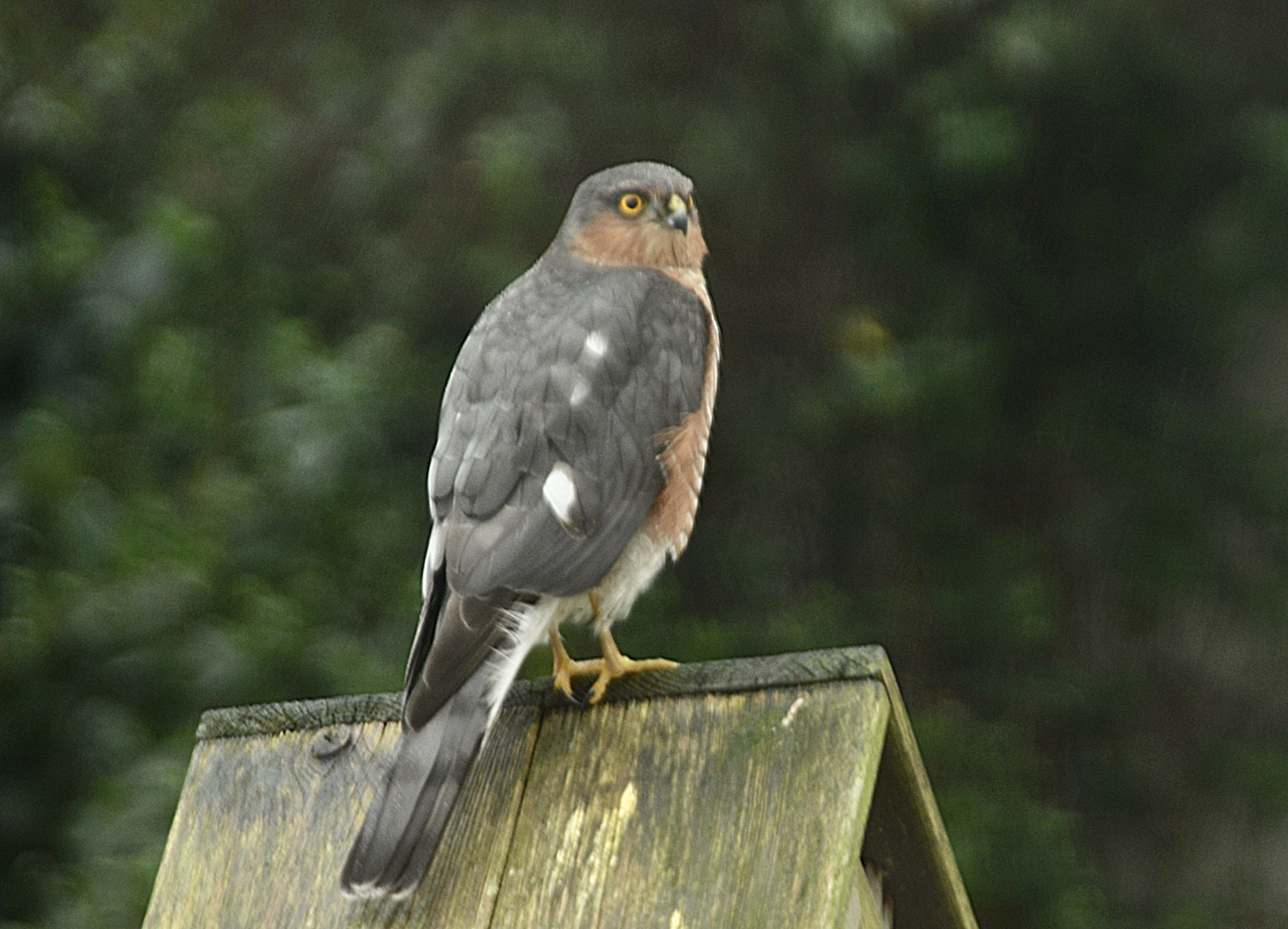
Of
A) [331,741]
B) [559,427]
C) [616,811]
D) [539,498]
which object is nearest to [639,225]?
[559,427]

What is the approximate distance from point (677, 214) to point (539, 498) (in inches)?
34.0

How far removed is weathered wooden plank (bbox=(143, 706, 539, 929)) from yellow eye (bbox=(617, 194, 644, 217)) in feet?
3.33

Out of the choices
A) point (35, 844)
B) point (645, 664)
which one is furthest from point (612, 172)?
point (35, 844)

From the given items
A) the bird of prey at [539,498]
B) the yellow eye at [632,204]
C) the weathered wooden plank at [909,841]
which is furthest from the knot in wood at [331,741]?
the yellow eye at [632,204]

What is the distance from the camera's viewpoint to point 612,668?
1.95 m

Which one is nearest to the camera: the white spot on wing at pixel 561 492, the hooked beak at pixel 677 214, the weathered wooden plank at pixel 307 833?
the weathered wooden plank at pixel 307 833

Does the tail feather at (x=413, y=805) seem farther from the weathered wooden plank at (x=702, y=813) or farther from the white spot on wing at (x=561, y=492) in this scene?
the white spot on wing at (x=561, y=492)

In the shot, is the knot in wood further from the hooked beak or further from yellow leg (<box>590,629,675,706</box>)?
the hooked beak

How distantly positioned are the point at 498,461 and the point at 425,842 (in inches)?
18.9

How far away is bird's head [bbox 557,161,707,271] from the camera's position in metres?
2.63

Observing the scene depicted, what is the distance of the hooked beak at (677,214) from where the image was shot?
2.62m

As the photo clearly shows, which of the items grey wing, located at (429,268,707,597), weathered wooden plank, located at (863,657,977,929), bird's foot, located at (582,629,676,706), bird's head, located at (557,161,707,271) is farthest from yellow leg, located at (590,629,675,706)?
bird's head, located at (557,161,707,271)

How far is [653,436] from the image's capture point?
6.82ft

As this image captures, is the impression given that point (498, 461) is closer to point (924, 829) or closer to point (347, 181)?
point (924, 829)
